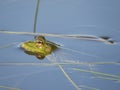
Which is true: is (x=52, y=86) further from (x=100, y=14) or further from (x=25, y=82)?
(x=100, y=14)

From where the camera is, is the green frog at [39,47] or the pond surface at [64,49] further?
the green frog at [39,47]

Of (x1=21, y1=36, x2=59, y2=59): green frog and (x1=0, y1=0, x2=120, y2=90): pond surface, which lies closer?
(x1=0, y1=0, x2=120, y2=90): pond surface

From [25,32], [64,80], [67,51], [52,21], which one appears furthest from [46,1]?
[64,80]
